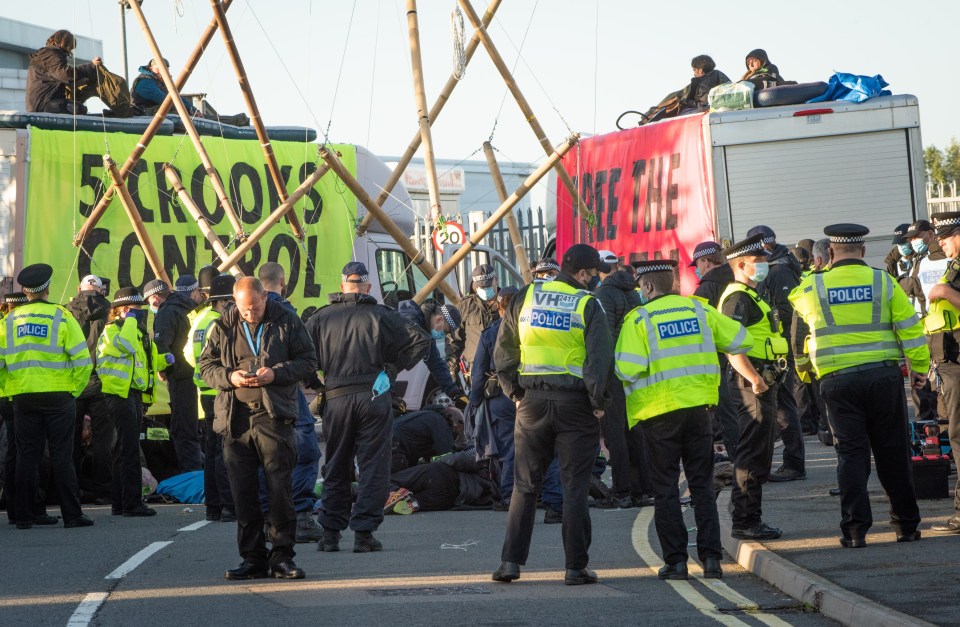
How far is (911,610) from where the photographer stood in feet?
23.0

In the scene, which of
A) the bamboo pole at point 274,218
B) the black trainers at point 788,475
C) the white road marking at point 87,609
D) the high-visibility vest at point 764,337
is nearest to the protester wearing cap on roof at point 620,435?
the black trainers at point 788,475

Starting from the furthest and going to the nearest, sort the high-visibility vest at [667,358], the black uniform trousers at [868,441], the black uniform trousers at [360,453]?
the black uniform trousers at [360,453] < the black uniform trousers at [868,441] < the high-visibility vest at [667,358]

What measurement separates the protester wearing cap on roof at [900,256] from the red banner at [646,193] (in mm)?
2563

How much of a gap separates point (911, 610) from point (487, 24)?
13.7 metres

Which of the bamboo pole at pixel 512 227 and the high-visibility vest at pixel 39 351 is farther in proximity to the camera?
the bamboo pole at pixel 512 227

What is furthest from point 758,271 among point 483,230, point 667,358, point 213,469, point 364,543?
point 483,230

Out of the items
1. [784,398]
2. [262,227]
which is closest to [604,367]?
[784,398]

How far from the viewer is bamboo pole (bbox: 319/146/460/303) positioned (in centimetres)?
1753

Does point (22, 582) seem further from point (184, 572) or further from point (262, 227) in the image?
point (262, 227)

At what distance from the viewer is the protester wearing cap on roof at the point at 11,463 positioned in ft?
41.4

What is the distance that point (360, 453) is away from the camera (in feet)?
33.8

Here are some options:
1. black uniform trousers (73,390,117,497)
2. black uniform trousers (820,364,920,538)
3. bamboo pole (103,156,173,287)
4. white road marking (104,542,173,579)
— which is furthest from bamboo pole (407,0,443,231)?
black uniform trousers (820,364,920,538)

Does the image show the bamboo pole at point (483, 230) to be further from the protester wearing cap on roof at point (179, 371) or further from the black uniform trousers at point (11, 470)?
the black uniform trousers at point (11, 470)

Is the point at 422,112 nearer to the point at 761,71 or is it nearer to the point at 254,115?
the point at 254,115
